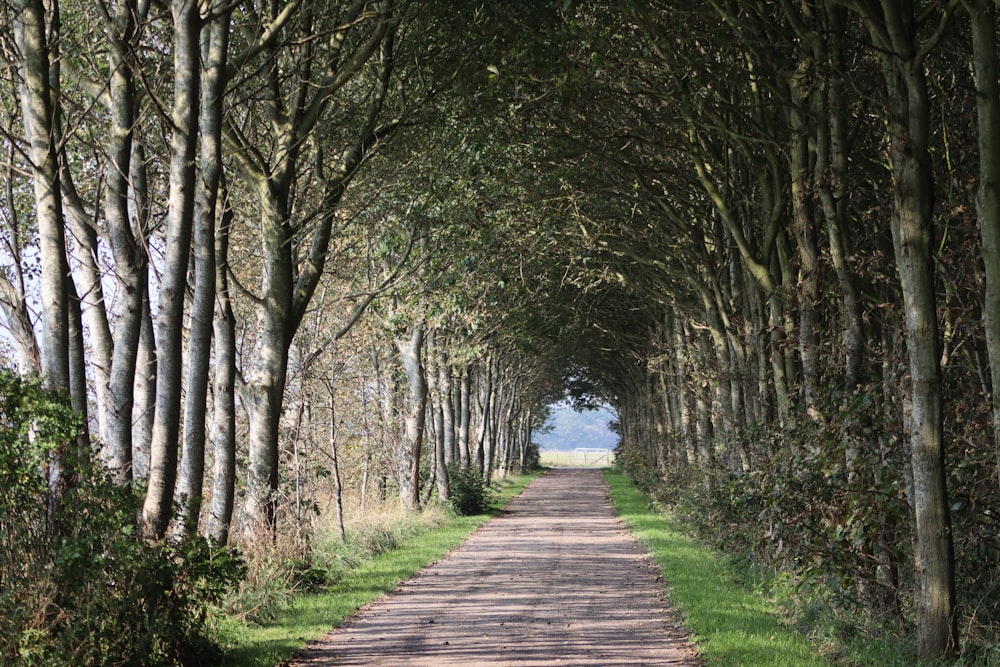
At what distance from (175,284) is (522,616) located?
228 inches

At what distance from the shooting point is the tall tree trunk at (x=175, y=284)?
8.48 meters

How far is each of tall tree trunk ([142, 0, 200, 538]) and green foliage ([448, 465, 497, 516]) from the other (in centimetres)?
2349

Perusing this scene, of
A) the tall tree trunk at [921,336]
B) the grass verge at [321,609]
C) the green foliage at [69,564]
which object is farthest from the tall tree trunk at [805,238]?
the green foliage at [69,564]

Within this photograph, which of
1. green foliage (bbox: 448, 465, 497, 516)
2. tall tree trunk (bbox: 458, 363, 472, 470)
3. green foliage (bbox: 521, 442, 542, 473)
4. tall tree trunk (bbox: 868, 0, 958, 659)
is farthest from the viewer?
green foliage (bbox: 521, 442, 542, 473)

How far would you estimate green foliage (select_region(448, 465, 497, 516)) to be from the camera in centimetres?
3219

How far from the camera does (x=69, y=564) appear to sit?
6.89m

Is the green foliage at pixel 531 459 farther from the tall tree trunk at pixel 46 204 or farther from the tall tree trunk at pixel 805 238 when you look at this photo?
the tall tree trunk at pixel 46 204

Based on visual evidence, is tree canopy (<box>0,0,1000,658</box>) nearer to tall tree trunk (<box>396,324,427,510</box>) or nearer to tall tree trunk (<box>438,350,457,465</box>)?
tall tree trunk (<box>396,324,427,510</box>)

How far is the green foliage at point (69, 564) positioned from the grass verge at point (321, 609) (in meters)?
1.48

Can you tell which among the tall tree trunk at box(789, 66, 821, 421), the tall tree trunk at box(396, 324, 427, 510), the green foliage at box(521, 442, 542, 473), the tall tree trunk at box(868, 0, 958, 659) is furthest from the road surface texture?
the green foliage at box(521, 442, 542, 473)

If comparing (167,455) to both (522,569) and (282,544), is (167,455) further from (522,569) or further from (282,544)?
(522,569)

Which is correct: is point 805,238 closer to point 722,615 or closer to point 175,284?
point 722,615

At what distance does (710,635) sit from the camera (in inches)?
408

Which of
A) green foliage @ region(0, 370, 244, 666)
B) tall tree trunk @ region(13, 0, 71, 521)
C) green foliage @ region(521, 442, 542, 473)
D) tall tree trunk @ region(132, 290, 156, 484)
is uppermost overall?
tall tree trunk @ region(13, 0, 71, 521)
